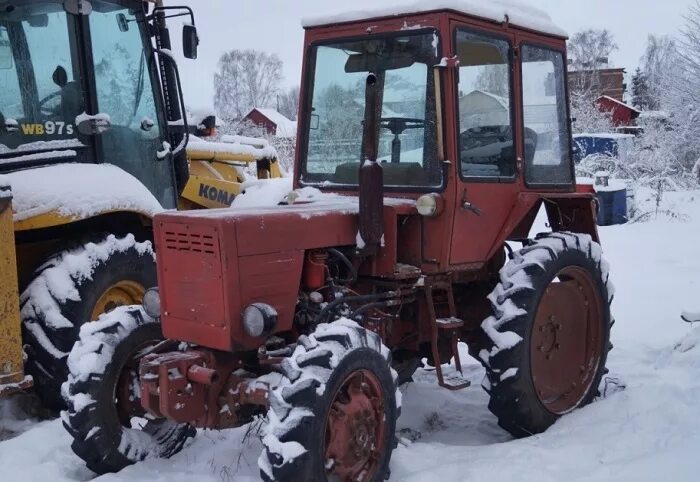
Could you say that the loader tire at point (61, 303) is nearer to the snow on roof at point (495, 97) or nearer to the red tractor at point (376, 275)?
the red tractor at point (376, 275)

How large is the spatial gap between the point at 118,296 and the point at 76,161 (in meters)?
1.00

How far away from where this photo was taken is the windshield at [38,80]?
514 centimetres

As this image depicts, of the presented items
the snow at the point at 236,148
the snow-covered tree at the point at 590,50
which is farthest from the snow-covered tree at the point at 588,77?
A: the snow at the point at 236,148

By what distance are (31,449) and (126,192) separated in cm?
182

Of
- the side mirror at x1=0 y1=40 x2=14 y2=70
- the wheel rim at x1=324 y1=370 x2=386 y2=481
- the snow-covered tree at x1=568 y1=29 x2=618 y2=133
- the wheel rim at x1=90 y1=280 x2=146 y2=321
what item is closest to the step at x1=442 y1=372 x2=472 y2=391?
the wheel rim at x1=324 y1=370 x2=386 y2=481

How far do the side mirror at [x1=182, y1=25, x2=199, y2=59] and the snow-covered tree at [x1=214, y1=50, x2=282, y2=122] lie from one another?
56270 mm

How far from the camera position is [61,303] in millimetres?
4730

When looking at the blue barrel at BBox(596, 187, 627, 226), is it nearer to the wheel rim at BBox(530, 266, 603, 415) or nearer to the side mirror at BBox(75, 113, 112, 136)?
the wheel rim at BBox(530, 266, 603, 415)

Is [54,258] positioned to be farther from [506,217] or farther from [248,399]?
[506,217]

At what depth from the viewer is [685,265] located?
10508 millimetres

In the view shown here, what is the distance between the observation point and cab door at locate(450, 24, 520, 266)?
444cm

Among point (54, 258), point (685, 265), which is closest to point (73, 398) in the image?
point (54, 258)

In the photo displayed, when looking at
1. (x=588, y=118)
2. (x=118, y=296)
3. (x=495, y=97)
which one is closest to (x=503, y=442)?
(x=495, y=97)

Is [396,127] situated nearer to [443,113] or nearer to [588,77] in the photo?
[443,113]
